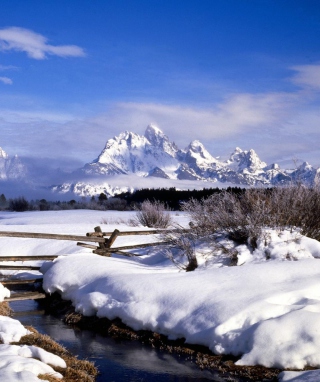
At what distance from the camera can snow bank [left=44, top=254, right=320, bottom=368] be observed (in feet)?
23.0

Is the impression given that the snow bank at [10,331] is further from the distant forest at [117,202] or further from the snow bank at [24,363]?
the distant forest at [117,202]

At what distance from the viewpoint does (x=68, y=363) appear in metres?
6.84

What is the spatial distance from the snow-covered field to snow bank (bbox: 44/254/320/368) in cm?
1

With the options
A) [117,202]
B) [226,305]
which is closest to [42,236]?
[226,305]

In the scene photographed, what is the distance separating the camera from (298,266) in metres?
9.72

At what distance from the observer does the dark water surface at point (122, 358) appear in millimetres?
6895

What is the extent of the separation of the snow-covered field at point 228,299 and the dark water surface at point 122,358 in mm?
472

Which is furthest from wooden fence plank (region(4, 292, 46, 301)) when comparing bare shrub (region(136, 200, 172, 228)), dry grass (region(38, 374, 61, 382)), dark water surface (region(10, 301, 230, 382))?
bare shrub (region(136, 200, 172, 228))

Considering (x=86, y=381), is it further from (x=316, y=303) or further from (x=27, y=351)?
(x=316, y=303)

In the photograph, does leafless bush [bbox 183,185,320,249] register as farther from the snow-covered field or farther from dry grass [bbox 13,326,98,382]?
dry grass [bbox 13,326,98,382]

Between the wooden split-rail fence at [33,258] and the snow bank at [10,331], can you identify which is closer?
the snow bank at [10,331]

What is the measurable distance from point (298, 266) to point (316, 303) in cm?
185

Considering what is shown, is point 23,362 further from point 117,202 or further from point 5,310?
point 117,202

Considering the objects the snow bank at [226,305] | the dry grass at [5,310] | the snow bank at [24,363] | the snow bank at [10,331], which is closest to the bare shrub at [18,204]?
the snow bank at [226,305]
